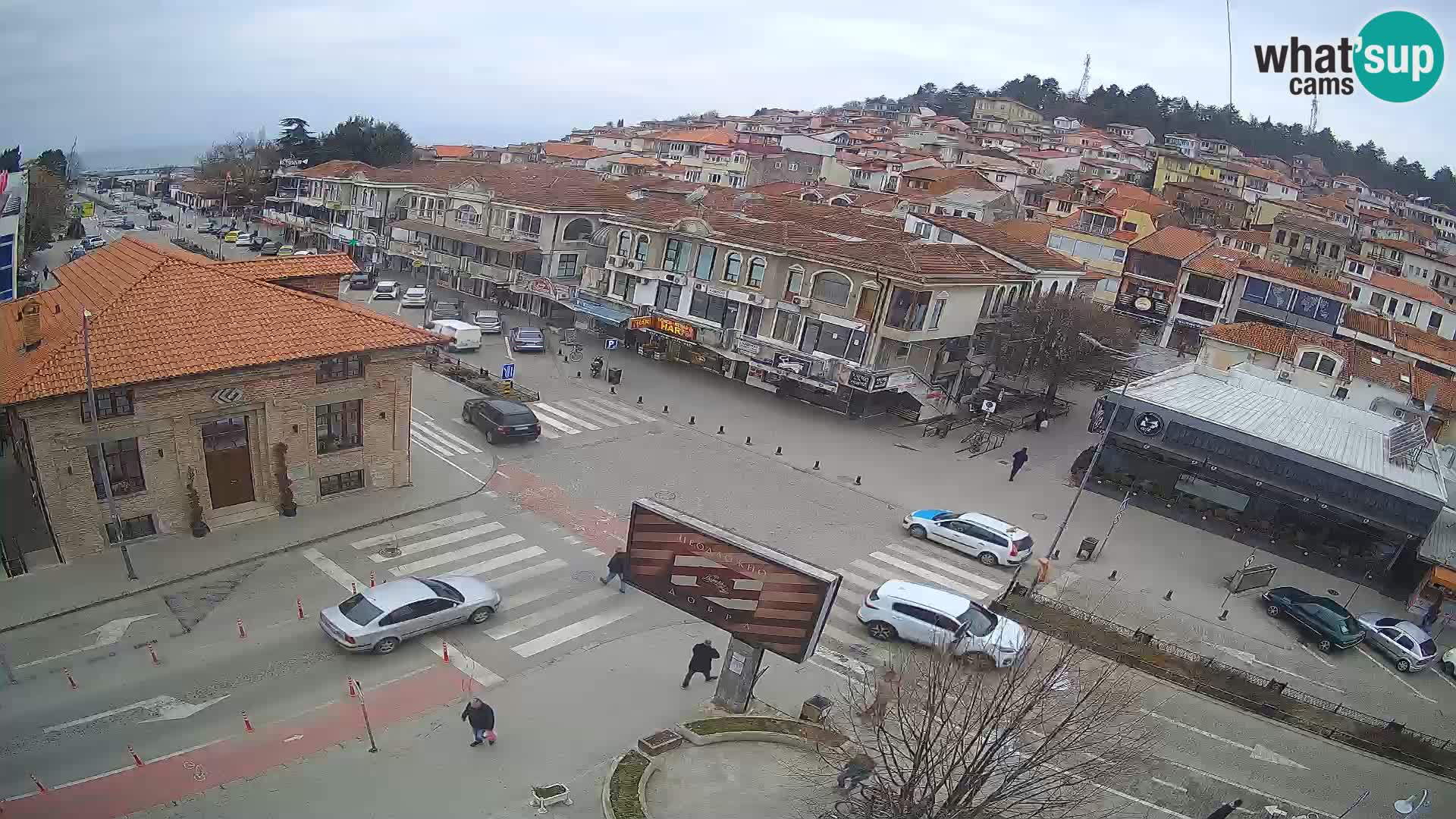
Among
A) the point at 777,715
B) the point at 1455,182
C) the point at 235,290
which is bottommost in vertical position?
the point at 777,715

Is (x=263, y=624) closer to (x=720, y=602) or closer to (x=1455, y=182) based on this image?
(x=720, y=602)

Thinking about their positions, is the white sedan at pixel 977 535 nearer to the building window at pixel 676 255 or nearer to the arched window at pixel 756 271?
the arched window at pixel 756 271

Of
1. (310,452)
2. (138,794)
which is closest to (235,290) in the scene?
(310,452)

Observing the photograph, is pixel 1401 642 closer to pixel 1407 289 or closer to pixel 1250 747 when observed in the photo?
pixel 1250 747

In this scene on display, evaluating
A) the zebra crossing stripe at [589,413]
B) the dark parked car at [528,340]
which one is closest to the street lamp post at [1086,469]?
the zebra crossing stripe at [589,413]

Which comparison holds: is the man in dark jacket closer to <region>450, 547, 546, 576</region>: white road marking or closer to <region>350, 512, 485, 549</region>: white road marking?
<region>450, 547, 546, 576</region>: white road marking

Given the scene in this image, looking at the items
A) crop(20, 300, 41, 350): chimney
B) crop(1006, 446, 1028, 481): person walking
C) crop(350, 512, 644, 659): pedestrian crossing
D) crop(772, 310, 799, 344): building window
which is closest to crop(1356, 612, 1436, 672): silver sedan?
crop(1006, 446, 1028, 481): person walking

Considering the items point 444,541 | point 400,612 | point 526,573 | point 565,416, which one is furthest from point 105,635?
point 565,416
